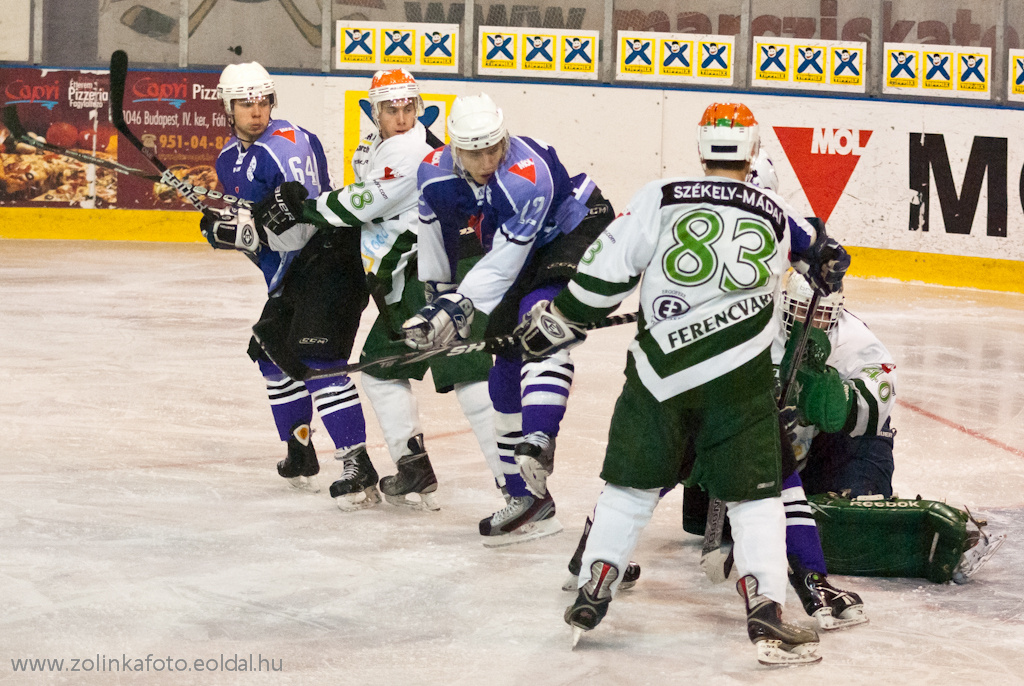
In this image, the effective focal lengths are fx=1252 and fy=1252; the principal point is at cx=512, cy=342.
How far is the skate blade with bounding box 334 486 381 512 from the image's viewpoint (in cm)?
330

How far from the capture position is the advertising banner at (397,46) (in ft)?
29.7

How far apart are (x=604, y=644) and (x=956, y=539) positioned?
2.81ft

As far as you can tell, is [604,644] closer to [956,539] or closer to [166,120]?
[956,539]

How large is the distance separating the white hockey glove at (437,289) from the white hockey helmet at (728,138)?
0.97 m

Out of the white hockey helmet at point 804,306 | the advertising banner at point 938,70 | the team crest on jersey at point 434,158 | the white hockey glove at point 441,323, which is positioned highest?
the advertising banner at point 938,70

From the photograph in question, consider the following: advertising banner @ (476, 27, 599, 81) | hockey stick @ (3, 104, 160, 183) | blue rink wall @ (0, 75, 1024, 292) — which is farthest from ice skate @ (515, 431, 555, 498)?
advertising banner @ (476, 27, 599, 81)

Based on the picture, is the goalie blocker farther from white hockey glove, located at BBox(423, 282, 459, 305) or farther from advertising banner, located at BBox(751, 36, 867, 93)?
advertising banner, located at BBox(751, 36, 867, 93)

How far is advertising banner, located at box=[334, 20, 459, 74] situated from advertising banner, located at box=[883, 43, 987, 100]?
Result: 10.0 ft

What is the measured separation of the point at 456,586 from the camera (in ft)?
8.79

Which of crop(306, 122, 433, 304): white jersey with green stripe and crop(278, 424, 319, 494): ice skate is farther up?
crop(306, 122, 433, 304): white jersey with green stripe

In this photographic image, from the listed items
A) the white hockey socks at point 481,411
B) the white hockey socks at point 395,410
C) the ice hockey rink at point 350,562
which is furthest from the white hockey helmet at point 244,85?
the ice hockey rink at point 350,562

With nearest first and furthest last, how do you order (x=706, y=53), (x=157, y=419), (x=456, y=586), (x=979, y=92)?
(x=456, y=586)
(x=157, y=419)
(x=979, y=92)
(x=706, y=53)

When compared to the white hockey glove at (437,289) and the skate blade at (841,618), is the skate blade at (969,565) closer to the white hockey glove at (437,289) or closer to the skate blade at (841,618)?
the skate blade at (841,618)

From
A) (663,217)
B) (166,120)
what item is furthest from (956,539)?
(166,120)
